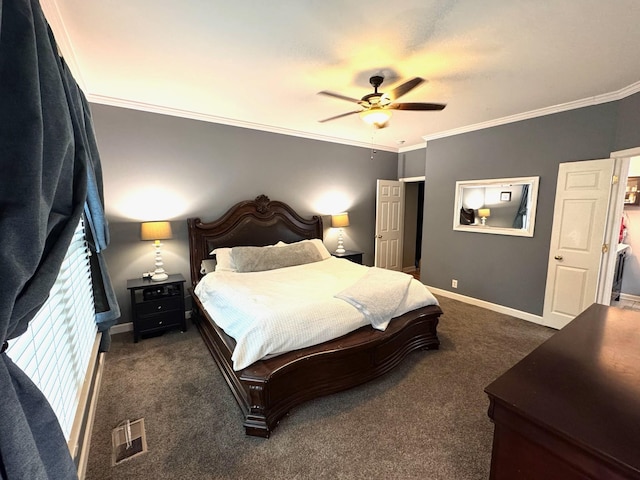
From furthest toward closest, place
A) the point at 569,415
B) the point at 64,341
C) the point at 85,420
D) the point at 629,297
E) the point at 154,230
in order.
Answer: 1. the point at 629,297
2. the point at 154,230
3. the point at 85,420
4. the point at 64,341
5. the point at 569,415

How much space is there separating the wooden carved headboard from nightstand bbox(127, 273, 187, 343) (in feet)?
Answer: 1.26

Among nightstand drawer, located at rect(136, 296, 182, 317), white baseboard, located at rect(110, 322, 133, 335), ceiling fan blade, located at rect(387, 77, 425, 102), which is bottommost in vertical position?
white baseboard, located at rect(110, 322, 133, 335)

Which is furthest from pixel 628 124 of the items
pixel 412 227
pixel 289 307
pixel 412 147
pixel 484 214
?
pixel 289 307

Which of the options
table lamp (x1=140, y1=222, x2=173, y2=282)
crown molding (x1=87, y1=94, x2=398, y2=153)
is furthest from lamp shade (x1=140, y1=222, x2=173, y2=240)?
crown molding (x1=87, y1=94, x2=398, y2=153)

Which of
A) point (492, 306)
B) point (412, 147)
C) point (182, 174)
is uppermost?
point (412, 147)

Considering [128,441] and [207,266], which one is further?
[207,266]

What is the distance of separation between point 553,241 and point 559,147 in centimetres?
113

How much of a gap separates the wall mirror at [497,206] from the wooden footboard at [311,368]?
1.95 metres

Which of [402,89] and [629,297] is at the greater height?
[402,89]

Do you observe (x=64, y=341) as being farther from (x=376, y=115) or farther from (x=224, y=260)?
(x=376, y=115)

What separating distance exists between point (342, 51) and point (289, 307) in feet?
6.64

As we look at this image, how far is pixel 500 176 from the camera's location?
386 cm

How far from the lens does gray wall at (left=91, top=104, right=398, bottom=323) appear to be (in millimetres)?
3252

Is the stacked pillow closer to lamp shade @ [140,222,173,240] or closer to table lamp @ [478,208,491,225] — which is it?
lamp shade @ [140,222,173,240]
